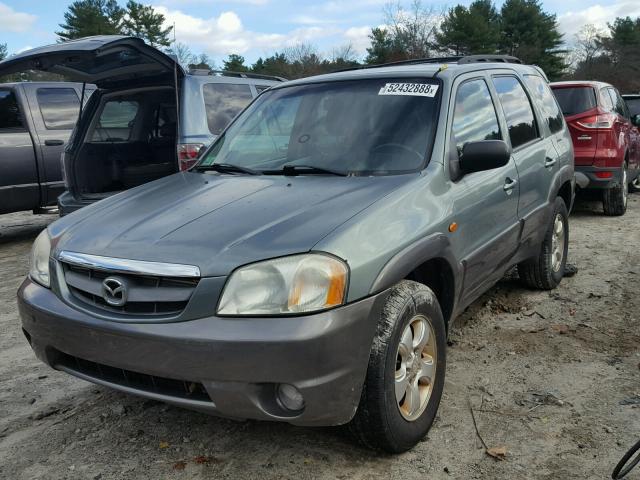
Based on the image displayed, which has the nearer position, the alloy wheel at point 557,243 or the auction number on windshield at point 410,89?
the auction number on windshield at point 410,89

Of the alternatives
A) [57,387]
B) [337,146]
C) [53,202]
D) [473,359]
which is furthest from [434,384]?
[53,202]

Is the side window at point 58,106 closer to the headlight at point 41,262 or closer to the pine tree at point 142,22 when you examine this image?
the headlight at point 41,262

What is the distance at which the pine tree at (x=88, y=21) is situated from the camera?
50763 millimetres

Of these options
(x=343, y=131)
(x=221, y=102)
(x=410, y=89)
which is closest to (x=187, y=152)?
(x=221, y=102)

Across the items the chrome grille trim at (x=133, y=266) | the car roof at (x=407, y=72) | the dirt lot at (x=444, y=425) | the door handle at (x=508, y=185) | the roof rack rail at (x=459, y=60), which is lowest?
the dirt lot at (x=444, y=425)

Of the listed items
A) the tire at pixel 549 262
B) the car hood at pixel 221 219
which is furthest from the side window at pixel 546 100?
the car hood at pixel 221 219

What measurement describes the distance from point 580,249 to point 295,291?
5.04 meters

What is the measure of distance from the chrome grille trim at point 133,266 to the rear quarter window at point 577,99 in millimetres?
6987

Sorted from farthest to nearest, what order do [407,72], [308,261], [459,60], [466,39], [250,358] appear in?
[466,39] < [459,60] < [407,72] < [308,261] < [250,358]

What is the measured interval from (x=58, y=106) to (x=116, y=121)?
213 centimetres

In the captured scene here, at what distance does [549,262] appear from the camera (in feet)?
15.7

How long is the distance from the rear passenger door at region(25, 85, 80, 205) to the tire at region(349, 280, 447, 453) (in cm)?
628

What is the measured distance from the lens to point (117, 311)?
2428mm

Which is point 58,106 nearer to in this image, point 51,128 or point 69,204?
point 51,128
